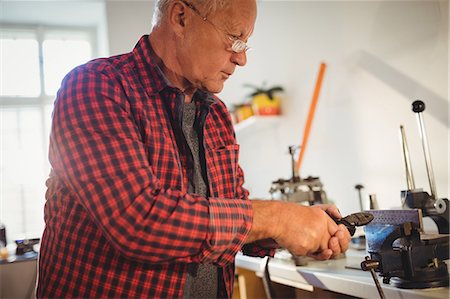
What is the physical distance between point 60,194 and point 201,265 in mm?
347

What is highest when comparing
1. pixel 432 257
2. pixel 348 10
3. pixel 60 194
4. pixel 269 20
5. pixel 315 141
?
pixel 269 20

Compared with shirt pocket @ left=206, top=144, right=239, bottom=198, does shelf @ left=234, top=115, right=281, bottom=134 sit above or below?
above

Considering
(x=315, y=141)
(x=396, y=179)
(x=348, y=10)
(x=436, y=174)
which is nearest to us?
(x=436, y=174)

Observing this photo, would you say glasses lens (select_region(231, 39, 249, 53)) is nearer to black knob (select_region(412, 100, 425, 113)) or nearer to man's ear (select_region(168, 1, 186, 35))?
man's ear (select_region(168, 1, 186, 35))

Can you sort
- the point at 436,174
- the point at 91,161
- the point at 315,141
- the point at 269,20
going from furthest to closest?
the point at 269,20 < the point at 315,141 < the point at 436,174 < the point at 91,161

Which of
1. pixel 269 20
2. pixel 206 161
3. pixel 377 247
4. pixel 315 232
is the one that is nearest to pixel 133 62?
pixel 206 161

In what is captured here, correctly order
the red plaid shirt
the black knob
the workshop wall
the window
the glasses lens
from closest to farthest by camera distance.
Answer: the red plaid shirt < the glasses lens < the black knob < the workshop wall < the window

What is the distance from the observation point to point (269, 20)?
12.1 ft

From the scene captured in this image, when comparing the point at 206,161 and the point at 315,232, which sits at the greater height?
the point at 206,161

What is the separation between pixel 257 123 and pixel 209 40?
2.34m

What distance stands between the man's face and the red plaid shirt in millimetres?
91

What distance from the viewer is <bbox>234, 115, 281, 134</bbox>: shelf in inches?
135

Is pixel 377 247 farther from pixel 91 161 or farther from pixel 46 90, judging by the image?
pixel 46 90

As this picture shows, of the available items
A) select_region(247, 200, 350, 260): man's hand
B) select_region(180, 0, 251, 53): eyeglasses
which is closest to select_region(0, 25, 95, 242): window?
select_region(180, 0, 251, 53): eyeglasses
